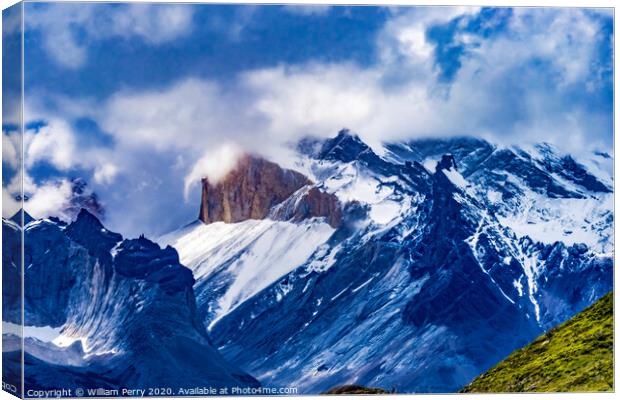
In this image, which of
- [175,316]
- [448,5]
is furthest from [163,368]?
[448,5]

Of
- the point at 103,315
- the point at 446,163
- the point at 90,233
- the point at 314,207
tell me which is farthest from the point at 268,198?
the point at 103,315

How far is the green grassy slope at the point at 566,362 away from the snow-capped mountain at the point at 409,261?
3.28 ft

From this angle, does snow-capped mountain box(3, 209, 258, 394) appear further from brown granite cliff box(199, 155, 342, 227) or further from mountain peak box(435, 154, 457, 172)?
mountain peak box(435, 154, 457, 172)

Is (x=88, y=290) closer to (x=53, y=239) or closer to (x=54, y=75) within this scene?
(x=53, y=239)

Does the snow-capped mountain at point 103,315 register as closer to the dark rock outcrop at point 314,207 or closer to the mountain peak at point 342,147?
the dark rock outcrop at point 314,207

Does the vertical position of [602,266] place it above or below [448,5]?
below

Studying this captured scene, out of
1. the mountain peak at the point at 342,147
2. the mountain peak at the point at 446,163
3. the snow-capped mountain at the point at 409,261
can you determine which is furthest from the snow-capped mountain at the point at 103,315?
the mountain peak at the point at 446,163

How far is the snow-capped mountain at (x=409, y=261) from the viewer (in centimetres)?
6769

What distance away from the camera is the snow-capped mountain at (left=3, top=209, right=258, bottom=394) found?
2530 inches

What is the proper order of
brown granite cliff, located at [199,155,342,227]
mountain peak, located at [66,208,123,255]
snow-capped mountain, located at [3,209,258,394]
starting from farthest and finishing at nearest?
brown granite cliff, located at [199,155,342,227] → mountain peak, located at [66,208,123,255] → snow-capped mountain, located at [3,209,258,394]

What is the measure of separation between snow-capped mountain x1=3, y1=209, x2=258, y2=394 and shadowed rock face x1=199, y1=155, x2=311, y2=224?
7.13 feet

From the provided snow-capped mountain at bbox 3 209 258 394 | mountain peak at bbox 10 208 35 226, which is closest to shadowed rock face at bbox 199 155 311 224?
snow-capped mountain at bbox 3 209 258 394

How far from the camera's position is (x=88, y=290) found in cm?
6644

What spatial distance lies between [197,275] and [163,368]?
3.57 m
